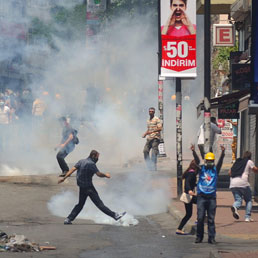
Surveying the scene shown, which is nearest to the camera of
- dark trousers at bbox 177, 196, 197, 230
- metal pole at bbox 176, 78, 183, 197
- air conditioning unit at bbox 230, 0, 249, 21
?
dark trousers at bbox 177, 196, 197, 230

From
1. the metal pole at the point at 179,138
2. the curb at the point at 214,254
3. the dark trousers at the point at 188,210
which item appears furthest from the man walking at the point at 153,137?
the curb at the point at 214,254

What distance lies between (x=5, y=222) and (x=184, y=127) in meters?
29.1

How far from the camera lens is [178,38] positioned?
697 inches

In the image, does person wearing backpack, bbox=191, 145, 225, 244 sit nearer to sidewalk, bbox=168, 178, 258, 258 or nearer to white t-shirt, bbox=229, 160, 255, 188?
sidewalk, bbox=168, 178, 258, 258

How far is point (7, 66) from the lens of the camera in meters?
33.7

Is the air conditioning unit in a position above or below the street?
above

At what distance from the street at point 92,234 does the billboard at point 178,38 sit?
2.98 m

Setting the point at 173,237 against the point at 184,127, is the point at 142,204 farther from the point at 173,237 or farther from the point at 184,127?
the point at 184,127

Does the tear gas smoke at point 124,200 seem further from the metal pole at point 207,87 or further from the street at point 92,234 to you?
the metal pole at point 207,87

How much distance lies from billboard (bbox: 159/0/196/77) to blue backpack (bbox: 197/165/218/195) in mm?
4365

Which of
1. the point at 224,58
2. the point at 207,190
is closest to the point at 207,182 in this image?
the point at 207,190

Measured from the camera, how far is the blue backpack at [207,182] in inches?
535

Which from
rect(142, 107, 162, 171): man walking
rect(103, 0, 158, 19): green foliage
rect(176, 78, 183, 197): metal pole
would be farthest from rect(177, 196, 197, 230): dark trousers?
rect(103, 0, 158, 19): green foliage

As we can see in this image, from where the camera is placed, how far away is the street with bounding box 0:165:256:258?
40.0 ft
